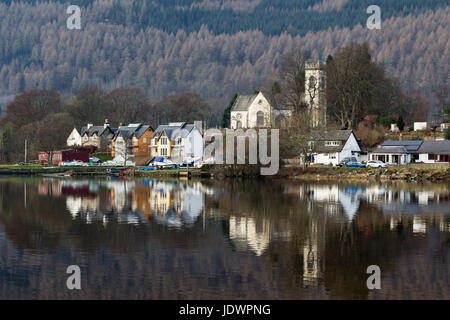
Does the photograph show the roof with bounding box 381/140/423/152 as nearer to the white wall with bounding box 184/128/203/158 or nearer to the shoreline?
the shoreline

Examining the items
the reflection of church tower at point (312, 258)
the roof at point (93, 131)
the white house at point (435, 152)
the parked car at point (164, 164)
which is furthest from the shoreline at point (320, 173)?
the reflection of church tower at point (312, 258)

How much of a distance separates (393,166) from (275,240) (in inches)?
1916

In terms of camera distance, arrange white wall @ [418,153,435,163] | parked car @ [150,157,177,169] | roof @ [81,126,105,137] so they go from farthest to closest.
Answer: roof @ [81,126,105,137]
parked car @ [150,157,177,169]
white wall @ [418,153,435,163]

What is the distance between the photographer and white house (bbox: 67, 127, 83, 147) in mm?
112375

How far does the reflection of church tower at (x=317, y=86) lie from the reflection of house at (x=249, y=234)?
2504 inches

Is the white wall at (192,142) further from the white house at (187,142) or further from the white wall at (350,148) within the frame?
the white wall at (350,148)

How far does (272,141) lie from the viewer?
69438mm

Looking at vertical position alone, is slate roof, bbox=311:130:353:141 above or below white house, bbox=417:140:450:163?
above

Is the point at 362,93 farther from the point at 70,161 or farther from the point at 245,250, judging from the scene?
the point at 245,250

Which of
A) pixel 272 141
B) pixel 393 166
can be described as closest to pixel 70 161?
pixel 272 141

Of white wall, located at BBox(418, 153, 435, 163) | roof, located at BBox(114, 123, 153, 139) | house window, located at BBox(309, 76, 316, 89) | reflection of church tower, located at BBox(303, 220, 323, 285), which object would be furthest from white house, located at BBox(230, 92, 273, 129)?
reflection of church tower, located at BBox(303, 220, 323, 285)

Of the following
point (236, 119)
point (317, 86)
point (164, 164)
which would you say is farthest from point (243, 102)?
point (164, 164)

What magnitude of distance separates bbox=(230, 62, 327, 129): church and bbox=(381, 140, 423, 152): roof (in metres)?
14.4

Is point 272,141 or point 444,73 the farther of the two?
point 444,73
